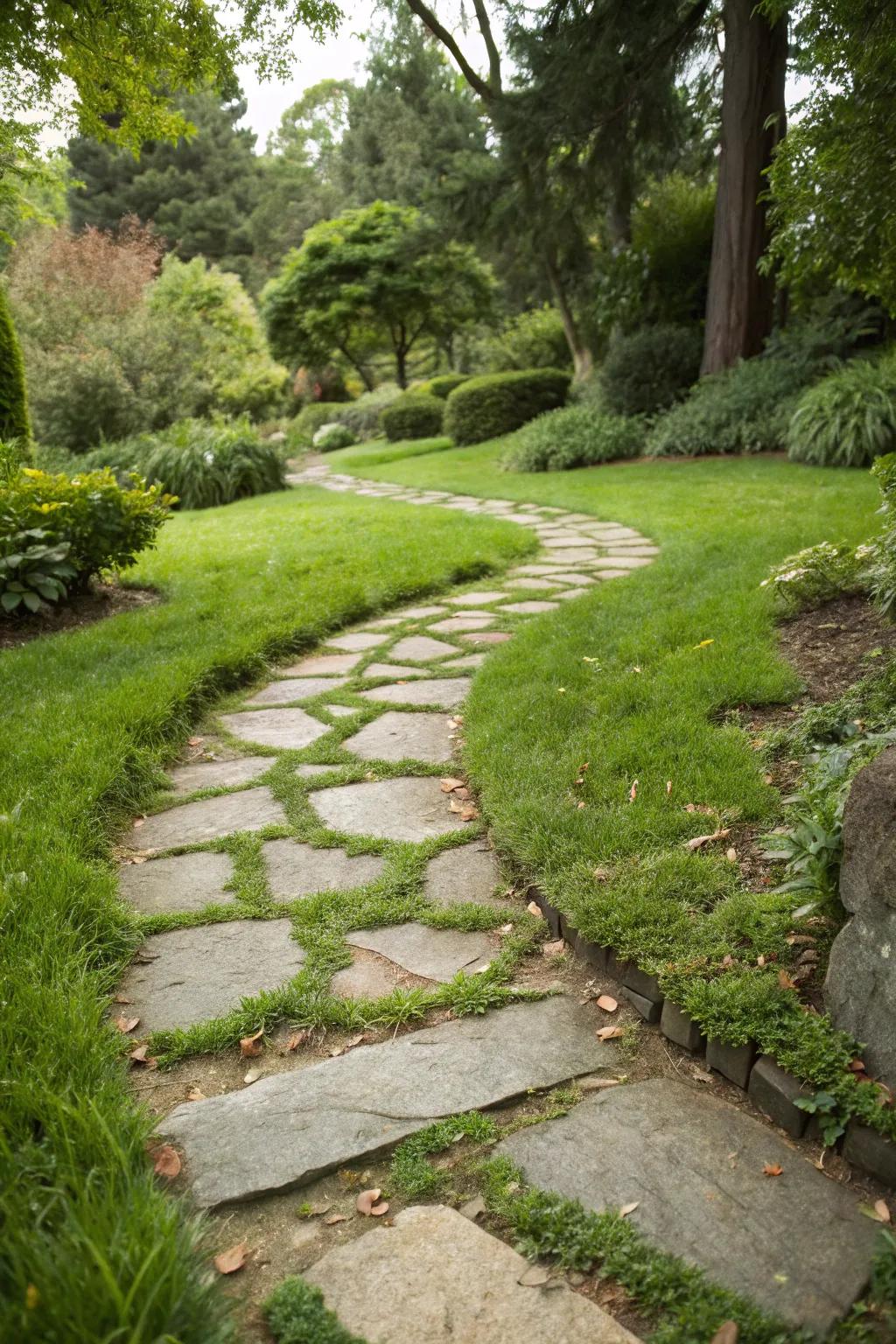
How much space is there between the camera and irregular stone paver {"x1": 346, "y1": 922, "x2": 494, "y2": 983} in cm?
198

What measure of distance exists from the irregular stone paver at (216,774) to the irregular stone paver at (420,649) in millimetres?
1158

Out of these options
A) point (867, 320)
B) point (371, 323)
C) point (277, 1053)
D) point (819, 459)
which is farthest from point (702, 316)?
point (277, 1053)

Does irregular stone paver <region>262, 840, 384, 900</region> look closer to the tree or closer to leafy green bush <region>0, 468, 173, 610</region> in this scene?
leafy green bush <region>0, 468, 173, 610</region>

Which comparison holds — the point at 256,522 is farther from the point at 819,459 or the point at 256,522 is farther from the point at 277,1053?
the point at 277,1053

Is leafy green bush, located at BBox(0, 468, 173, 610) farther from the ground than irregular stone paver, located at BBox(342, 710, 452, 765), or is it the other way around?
leafy green bush, located at BBox(0, 468, 173, 610)

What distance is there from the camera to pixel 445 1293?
124cm

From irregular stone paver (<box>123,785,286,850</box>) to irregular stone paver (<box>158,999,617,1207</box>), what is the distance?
3.46 feet

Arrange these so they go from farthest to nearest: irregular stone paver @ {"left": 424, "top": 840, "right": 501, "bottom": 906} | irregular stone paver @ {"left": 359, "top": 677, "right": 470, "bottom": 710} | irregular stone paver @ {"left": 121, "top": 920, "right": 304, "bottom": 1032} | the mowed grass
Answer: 1. irregular stone paver @ {"left": 359, "top": 677, "right": 470, "bottom": 710}
2. irregular stone paver @ {"left": 424, "top": 840, "right": 501, "bottom": 906}
3. irregular stone paver @ {"left": 121, "top": 920, "right": 304, "bottom": 1032}
4. the mowed grass

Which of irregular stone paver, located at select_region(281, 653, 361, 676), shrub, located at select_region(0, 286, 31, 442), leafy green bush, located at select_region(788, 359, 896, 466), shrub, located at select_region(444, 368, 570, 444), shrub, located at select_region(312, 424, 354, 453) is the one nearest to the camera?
irregular stone paver, located at select_region(281, 653, 361, 676)

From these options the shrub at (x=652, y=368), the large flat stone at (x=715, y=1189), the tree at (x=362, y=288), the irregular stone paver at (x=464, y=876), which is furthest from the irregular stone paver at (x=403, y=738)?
the tree at (x=362, y=288)

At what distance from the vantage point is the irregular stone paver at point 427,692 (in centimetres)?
356

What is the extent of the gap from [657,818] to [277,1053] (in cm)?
116

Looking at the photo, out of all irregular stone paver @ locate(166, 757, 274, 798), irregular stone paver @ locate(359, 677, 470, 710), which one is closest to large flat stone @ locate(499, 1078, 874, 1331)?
irregular stone paver @ locate(166, 757, 274, 798)

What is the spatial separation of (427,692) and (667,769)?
1305 mm
